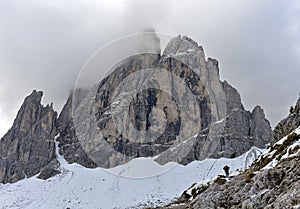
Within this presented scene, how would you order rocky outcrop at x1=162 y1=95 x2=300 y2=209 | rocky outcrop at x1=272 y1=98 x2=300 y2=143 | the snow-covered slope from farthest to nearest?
the snow-covered slope
rocky outcrop at x1=272 y1=98 x2=300 y2=143
rocky outcrop at x1=162 y1=95 x2=300 y2=209

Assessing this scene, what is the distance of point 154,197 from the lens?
532ft

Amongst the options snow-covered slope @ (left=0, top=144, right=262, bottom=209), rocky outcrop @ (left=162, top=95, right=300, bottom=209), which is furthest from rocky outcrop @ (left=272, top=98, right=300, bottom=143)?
snow-covered slope @ (left=0, top=144, right=262, bottom=209)

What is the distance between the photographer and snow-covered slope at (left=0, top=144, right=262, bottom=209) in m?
163

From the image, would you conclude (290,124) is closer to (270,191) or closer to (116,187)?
(270,191)

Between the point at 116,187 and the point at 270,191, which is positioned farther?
the point at 116,187

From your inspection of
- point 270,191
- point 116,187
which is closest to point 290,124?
point 270,191

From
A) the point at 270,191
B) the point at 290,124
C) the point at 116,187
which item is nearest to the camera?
the point at 270,191

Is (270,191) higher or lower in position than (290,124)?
lower

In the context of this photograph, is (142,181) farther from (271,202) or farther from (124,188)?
(271,202)

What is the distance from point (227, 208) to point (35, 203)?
6289 inches

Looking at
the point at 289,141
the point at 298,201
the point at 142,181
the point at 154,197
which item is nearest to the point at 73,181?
the point at 142,181

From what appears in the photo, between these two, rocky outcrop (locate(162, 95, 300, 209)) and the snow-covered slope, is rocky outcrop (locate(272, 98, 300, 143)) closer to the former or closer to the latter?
rocky outcrop (locate(162, 95, 300, 209))

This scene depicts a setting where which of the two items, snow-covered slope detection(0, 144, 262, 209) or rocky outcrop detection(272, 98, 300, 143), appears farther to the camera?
snow-covered slope detection(0, 144, 262, 209)

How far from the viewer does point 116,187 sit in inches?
7023
